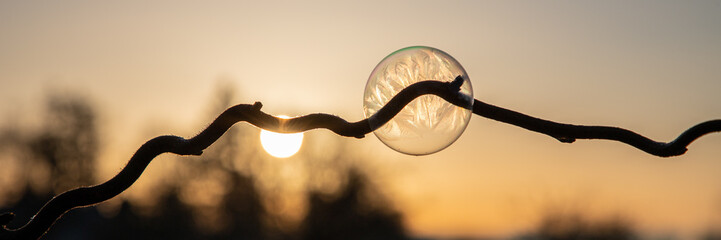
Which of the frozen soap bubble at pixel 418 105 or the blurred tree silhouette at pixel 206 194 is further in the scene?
the blurred tree silhouette at pixel 206 194

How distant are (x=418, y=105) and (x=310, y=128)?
0.69m

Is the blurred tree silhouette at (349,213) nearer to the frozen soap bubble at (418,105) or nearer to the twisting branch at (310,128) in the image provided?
the frozen soap bubble at (418,105)

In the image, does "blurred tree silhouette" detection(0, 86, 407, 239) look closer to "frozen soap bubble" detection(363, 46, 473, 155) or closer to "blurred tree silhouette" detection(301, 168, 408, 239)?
"blurred tree silhouette" detection(301, 168, 408, 239)

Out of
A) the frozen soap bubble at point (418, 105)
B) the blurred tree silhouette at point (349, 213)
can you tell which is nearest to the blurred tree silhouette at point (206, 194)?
the blurred tree silhouette at point (349, 213)

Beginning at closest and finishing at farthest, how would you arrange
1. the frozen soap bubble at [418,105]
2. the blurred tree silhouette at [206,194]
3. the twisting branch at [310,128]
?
the twisting branch at [310,128]
the frozen soap bubble at [418,105]
the blurred tree silhouette at [206,194]

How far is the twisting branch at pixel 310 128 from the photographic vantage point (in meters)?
2.10

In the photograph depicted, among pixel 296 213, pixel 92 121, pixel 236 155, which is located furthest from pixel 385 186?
pixel 92 121

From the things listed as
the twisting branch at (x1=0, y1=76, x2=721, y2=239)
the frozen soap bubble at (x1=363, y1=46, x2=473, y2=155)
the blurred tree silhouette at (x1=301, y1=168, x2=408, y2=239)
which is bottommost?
the twisting branch at (x1=0, y1=76, x2=721, y2=239)

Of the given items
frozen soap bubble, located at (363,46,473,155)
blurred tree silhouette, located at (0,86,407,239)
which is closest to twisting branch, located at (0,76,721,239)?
frozen soap bubble, located at (363,46,473,155)

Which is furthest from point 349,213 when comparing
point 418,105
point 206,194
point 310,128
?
point 310,128

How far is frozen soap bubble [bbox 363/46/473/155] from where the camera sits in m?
2.80

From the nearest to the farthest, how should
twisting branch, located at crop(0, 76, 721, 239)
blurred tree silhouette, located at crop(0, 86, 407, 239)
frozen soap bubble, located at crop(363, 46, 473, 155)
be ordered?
1. twisting branch, located at crop(0, 76, 721, 239)
2. frozen soap bubble, located at crop(363, 46, 473, 155)
3. blurred tree silhouette, located at crop(0, 86, 407, 239)

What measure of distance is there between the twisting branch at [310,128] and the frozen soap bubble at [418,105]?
1.65ft

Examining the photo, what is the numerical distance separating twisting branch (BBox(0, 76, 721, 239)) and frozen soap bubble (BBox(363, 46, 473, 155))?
504 mm
